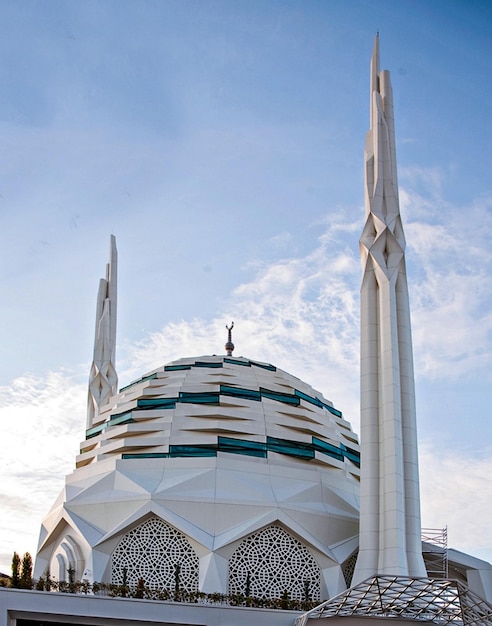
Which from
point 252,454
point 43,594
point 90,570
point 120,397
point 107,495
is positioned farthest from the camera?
point 120,397

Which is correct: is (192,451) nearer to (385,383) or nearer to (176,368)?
(176,368)

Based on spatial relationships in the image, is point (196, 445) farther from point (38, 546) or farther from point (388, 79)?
point (388, 79)

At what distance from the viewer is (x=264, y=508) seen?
42.2 meters

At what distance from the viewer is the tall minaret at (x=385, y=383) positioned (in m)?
37.7

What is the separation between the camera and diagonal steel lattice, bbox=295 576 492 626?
30594 millimetres

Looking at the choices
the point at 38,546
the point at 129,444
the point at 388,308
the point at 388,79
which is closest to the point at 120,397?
the point at 129,444

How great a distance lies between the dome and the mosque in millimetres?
74

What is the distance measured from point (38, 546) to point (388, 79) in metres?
30.6

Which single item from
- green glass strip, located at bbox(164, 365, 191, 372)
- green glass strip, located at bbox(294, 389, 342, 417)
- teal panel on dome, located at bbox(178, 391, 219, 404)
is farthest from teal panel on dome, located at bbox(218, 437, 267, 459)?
green glass strip, located at bbox(164, 365, 191, 372)

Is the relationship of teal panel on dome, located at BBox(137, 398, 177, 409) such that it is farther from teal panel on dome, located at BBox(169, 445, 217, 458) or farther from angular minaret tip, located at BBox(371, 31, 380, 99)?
angular minaret tip, located at BBox(371, 31, 380, 99)

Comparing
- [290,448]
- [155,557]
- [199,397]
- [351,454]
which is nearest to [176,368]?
[199,397]

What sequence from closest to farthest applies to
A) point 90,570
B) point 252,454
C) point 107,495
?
1. point 90,570
2. point 107,495
3. point 252,454

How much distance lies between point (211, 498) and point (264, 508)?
254cm

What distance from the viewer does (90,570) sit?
40719 mm
